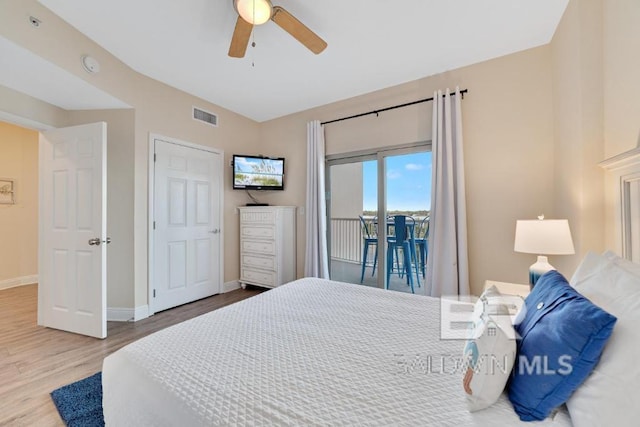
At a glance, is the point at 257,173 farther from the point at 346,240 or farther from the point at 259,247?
the point at 346,240

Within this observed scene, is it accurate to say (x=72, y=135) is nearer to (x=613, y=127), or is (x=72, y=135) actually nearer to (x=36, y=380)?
(x=36, y=380)

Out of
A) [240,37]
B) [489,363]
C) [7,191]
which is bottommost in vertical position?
[489,363]

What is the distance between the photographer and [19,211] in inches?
163

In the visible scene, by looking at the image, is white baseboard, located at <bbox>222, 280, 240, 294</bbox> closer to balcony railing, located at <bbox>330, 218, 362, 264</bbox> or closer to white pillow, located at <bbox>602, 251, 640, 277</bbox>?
balcony railing, located at <bbox>330, 218, 362, 264</bbox>

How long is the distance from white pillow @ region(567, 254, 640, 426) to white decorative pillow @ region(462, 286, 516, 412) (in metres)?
0.16

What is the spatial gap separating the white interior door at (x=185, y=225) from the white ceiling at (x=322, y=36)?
36.2 inches

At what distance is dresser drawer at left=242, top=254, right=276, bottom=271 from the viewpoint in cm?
371

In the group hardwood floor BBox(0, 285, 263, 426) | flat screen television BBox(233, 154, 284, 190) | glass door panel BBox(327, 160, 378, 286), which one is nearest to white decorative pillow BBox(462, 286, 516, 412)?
hardwood floor BBox(0, 285, 263, 426)

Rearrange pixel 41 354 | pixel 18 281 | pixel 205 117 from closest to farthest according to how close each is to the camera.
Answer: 1. pixel 41 354
2. pixel 205 117
3. pixel 18 281

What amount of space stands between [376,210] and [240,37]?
233cm

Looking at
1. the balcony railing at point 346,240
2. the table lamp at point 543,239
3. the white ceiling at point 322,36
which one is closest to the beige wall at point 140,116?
the white ceiling at point 322,36

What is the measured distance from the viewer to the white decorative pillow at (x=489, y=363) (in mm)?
752

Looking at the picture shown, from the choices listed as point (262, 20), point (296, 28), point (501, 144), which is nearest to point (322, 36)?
point (296, 28)

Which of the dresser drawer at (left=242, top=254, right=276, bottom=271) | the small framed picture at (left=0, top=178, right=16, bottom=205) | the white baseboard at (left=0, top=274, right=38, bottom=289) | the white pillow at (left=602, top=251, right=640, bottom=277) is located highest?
the small framed picture at (left=0, top=178, right=16, bottom=205)
